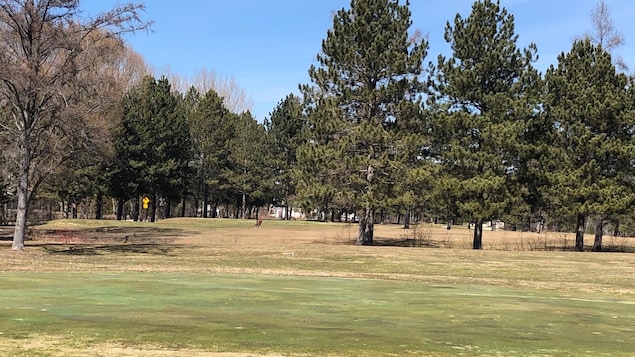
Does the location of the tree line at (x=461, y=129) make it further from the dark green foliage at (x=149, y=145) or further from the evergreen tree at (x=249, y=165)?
the evergreen tree at (x=249, y=165)

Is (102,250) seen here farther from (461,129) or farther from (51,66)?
(461,129)

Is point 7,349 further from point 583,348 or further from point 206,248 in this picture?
point 206,248

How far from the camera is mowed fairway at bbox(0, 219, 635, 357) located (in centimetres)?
860

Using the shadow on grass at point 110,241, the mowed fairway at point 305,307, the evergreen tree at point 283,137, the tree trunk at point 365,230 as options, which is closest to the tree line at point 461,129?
the tree trunk at point 365,230

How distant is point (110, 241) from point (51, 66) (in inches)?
629

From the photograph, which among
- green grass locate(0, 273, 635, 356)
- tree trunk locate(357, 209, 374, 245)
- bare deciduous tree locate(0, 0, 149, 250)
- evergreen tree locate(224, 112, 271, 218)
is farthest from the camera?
evergreen tree locate(224, 112, 271, 218)

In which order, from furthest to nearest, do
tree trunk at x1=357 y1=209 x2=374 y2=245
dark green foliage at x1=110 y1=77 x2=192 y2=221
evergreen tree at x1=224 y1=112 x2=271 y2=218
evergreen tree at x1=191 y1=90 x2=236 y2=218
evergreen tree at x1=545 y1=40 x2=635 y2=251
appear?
evergreen tree at x1=224 y1=112 x2=271 y2=218, evergreen tree at x1=191 y1=90 x2=236 y2=218, dark green foliage at x1=110 y1=77 x2=192 y2=221, tree trunk at x1=357 y1=209 x2=374 y2=245, evergreen tree at x1=545 y1=40 x2=635 y2=251

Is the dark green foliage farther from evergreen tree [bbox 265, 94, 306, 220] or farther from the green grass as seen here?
the green grass

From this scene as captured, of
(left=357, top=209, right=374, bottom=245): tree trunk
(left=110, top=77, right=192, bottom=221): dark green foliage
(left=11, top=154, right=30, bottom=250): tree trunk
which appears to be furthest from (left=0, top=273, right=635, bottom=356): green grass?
(left=110, top=77, right=192, bottom=221): dark green foliage

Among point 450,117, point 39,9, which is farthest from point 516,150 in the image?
point 39,9

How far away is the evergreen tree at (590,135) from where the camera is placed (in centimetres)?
3806

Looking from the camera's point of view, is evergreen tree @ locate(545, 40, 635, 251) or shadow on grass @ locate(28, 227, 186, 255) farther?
evergreen tree @ locate(545, 40, 635, 251)

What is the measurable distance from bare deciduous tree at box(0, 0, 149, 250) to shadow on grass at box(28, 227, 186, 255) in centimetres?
395

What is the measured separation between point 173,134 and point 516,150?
41.7 metres
